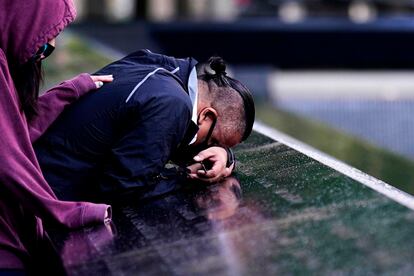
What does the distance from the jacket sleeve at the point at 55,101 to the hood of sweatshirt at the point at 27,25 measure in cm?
31

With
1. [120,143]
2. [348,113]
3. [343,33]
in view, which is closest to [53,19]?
[120,143]

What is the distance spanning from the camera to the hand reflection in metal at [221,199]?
281cm

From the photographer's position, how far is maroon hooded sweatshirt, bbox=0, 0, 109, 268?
8.77ft

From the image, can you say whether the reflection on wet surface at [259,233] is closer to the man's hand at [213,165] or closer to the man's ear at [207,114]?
the man's hand at [213,165]

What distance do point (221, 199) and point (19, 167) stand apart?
0.65m

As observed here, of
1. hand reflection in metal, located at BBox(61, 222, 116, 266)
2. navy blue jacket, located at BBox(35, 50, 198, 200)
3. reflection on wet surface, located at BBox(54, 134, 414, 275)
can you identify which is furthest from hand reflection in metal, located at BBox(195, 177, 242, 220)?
hand reflection in metal, located at BBox(61, 222, 116, 266)

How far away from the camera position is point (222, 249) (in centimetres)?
242

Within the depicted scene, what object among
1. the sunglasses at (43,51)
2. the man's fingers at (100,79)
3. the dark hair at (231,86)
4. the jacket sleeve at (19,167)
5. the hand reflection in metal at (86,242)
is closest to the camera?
the hand reflection in metal at (86,242)

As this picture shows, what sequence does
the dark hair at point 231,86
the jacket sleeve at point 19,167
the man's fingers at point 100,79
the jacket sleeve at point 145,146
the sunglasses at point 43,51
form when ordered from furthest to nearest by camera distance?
the dark hair at point 231,86, the man's fingers at point 100,79, the jacket sleeve at point 145,146, the sunglasses at point 43,51, the jacket sleeve at point 19,167

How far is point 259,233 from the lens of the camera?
2527 mm

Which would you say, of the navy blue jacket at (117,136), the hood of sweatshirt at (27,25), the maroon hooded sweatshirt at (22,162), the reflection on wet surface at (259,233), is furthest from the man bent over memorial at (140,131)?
the hood of sweatshirt at (27,25)

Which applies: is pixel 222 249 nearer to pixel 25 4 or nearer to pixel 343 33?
pixel 25 4

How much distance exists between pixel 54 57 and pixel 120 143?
690 cm

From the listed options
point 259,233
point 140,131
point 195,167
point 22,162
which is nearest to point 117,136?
point 140,131
